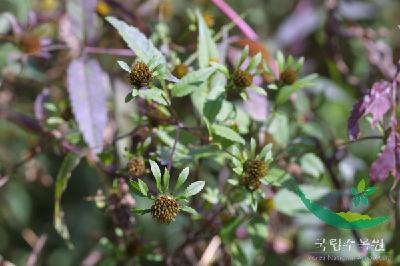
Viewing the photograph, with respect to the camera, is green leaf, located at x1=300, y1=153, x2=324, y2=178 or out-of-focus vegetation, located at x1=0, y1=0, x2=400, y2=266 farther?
green leaf, located at x1=300, y1=153, x2=324, y2=178

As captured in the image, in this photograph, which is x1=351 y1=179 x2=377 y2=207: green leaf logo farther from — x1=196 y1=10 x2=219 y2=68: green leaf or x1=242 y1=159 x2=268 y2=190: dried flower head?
x1=196 y1=10 x2=219 y2=68: green leaf

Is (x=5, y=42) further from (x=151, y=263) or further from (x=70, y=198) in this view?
(x=151, y=263)

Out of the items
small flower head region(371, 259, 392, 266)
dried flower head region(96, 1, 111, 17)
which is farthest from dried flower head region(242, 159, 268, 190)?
dried flower head region(96, 1, 111, 17)

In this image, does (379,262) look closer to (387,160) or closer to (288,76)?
(387,160)

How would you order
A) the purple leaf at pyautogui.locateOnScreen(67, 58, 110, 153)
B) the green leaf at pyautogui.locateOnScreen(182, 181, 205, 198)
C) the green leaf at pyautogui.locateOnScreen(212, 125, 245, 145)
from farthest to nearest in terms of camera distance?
1. the purple leaf at pyautogui.locateOnScreen(67, 58, 110, 153)
2. the green leaf at pyautogui.locateOnScreen(212, 125, 245, 145)
3. the green leaf at pyautogui.locateOnScreen(182, 181, 205, 198)

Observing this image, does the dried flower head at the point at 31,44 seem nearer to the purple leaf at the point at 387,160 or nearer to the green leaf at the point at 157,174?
the green leaf at the point at 157,174

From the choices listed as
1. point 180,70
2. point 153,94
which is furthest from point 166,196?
point 180,70
